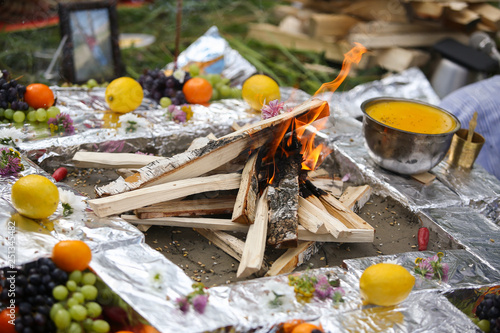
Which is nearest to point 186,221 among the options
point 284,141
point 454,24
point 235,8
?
point 284,141

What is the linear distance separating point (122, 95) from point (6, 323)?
74.6 inches

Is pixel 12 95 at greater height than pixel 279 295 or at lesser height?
greater

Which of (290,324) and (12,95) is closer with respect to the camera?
(290,324)

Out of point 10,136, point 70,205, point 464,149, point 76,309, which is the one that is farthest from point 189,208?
point 464,149

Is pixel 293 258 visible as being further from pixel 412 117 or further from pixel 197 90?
pixel 197 90

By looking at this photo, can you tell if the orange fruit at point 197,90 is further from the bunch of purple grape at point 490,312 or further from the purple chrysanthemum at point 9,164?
the bunch of purple grape at point 490,312

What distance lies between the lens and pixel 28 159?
8.68 ft

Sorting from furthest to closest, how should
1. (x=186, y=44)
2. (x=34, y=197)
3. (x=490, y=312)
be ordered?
(x=186, y=44), (x=34, y=197), (x=490, y=312)

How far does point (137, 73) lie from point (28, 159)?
2792mm

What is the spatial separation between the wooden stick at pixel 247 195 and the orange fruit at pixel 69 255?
0.78 metres

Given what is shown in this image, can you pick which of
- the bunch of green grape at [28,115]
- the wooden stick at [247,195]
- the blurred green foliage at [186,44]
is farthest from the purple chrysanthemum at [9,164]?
the blurred green foliage at [186,44]

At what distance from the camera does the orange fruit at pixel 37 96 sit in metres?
3.07

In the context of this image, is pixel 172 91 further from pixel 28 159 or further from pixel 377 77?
pixel 377 77

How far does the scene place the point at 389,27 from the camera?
5.76 metres
